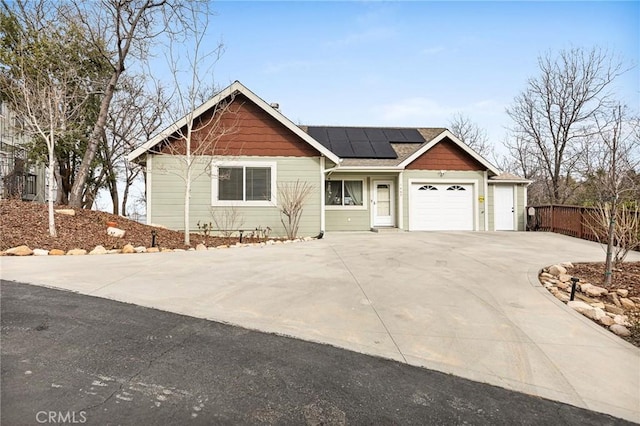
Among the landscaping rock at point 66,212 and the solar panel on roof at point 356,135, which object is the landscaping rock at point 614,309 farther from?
the solar panel on roof at point 356,135

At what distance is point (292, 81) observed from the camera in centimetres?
1502

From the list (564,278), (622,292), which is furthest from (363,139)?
(622,292)

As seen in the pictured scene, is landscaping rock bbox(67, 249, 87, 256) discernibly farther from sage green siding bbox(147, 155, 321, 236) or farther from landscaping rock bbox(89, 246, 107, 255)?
sage green siding bbox(147, 155, 321, 236)

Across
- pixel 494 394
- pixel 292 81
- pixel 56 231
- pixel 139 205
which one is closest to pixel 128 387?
pixel 494 394

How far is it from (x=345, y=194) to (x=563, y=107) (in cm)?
1463

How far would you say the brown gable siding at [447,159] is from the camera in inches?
573

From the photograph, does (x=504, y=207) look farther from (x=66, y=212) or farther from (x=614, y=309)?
(x=66, y=212)

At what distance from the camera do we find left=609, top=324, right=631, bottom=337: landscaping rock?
12.5 feet

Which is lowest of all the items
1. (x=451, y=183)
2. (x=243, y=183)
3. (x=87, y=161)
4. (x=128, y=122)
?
(x=243, y=183)

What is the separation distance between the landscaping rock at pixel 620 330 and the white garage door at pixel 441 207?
10507mm

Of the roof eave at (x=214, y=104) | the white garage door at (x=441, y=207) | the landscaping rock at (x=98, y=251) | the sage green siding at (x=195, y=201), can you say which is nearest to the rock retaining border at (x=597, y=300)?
the roof eave at (x=214, y=104)

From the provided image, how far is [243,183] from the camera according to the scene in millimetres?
11680

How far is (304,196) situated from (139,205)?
62.5 feet

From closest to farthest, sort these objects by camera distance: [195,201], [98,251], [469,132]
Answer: [98,251] < [195,201] < [469,132]
